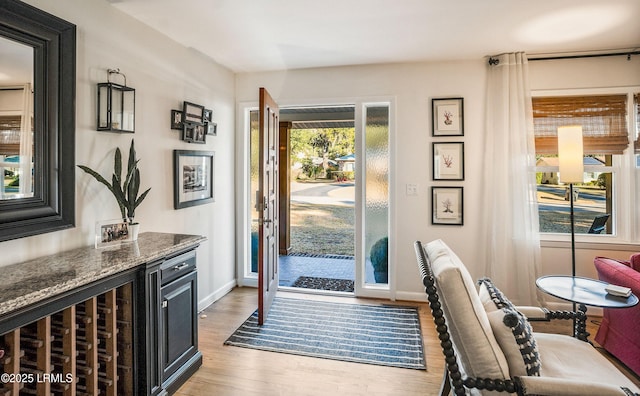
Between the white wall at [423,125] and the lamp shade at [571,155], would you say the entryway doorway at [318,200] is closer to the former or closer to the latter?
the white wall at [423,125]

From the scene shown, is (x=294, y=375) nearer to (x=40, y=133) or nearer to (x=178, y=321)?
(x=178, y=321)

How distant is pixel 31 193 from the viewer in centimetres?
188

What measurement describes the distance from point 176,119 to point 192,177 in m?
0.54

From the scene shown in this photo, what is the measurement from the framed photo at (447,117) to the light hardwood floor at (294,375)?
2.00m

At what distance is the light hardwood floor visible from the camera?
7.34ft

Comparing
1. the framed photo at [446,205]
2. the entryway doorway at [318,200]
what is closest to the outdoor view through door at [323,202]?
the entryway doorway at [318,200]

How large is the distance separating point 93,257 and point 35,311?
53cm

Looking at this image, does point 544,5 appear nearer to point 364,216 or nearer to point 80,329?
point 364,216

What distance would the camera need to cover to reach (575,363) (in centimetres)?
162

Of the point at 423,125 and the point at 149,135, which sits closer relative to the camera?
the point at 149,135

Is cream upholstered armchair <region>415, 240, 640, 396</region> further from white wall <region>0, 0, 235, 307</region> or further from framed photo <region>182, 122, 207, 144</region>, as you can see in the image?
framed photo <region>182, 122, 207, 144</region>

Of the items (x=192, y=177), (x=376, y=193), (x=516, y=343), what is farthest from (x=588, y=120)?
(x=192, y=177)

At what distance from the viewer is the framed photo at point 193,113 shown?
3100 millimetres

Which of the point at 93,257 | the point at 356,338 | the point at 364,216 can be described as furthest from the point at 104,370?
the point at 364,216
